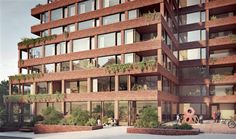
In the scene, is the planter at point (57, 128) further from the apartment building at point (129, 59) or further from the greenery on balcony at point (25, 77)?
the greenery on balcony at point (25, 77)

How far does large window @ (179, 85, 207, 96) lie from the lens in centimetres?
4878

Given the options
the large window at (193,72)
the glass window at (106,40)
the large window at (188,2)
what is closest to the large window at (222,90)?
the large window at (193,72)

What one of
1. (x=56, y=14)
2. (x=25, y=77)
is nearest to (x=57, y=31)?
(x=56, y=14)

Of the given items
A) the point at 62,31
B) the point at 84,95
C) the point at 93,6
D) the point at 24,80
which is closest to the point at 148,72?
the point at 84,95

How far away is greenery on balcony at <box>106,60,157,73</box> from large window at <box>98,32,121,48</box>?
3.79 metres

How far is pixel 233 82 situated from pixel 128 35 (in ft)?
57.4

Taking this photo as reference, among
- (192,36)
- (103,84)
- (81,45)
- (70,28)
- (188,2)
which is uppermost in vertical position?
(188,2)

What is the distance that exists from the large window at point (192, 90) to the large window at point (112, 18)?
16056 mm

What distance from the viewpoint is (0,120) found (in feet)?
154

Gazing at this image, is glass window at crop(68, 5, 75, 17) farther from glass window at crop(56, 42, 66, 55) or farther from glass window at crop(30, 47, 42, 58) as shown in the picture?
glass window at crop(30, 47, 42, 58)

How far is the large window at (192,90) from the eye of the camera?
1921 inches

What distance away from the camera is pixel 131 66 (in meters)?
37.6

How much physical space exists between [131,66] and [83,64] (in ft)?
32.0

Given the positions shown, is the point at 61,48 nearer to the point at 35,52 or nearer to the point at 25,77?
the point at 35,52
